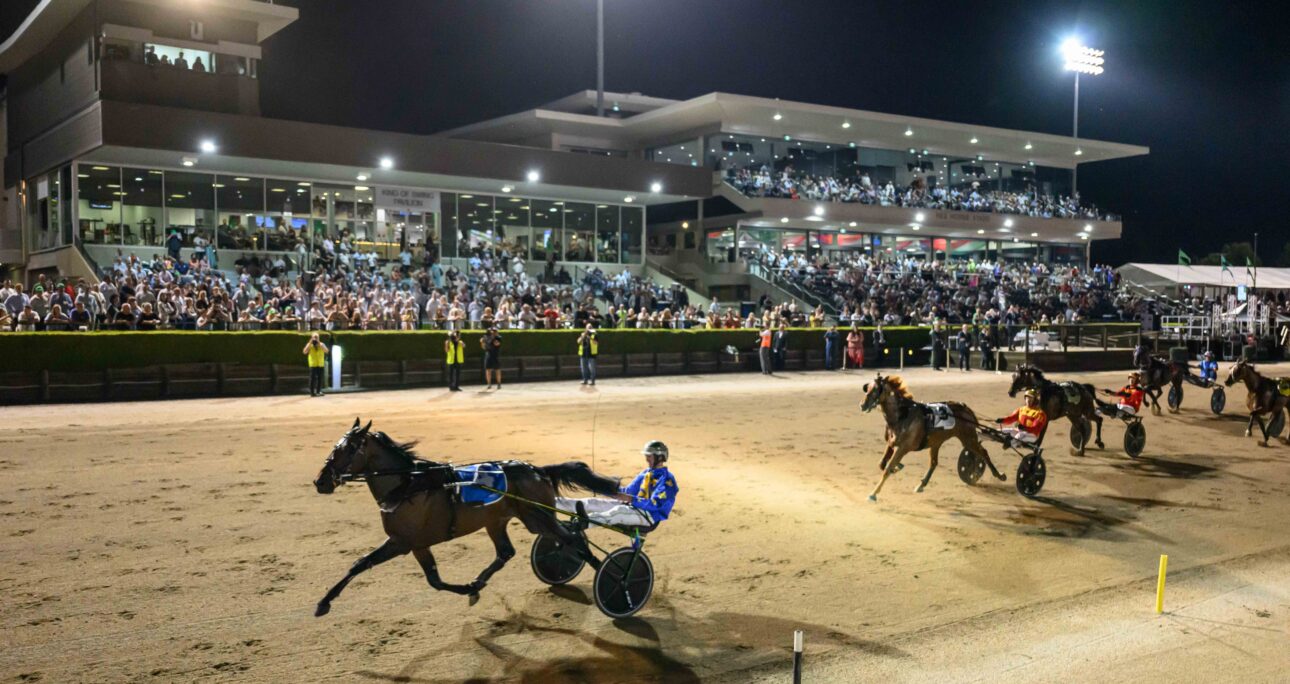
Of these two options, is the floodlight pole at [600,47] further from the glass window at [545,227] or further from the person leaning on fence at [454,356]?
the person leaning on fence at [454,356]

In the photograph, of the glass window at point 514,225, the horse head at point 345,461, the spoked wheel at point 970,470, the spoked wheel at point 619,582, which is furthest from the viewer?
the glass window at point 514,225

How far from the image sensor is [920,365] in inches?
1328

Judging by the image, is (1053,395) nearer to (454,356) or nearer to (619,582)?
(619,582)

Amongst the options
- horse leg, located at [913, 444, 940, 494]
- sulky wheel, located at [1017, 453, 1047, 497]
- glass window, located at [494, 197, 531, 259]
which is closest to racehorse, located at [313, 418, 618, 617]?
horse leg, located at [913, 444, 940, 494]

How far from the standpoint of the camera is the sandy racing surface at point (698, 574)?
20.6ft

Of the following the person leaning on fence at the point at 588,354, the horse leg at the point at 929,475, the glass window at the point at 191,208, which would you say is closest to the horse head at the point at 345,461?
the horse leg at the point at 929,475

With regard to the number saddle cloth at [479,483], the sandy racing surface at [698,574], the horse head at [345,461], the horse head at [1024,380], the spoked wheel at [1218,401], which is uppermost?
the horse head at [1024,380]

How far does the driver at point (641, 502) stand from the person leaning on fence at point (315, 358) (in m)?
15.5

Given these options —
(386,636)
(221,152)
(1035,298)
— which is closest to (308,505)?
(386,636)

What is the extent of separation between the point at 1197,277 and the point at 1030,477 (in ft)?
139

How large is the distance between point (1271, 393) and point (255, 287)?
25.9 m

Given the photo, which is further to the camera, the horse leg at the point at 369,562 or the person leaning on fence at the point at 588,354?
the person leaning on fence at the point at 588,354

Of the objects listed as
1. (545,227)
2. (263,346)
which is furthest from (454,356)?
(545,227)

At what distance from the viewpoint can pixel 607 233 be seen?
42.5 metres
